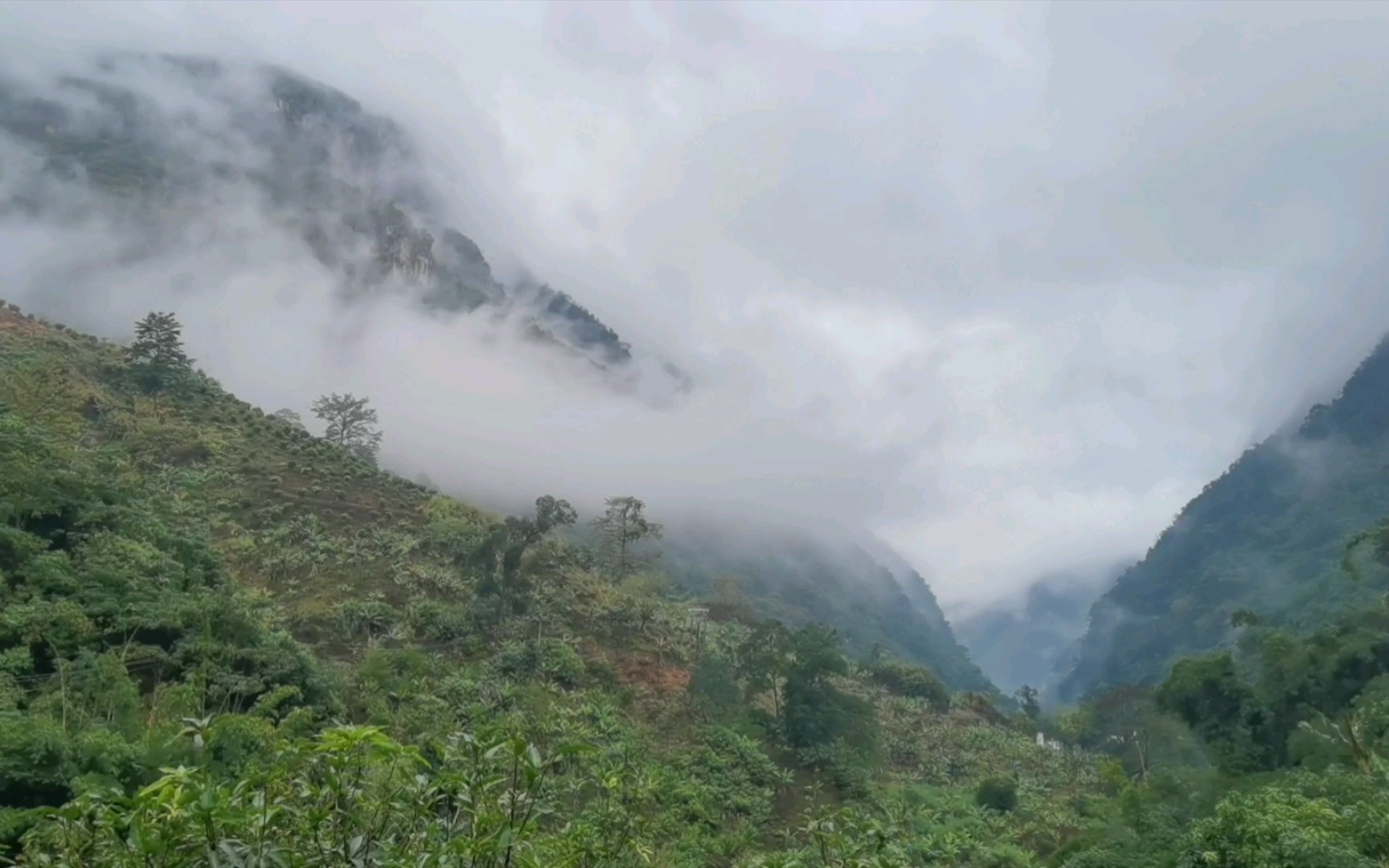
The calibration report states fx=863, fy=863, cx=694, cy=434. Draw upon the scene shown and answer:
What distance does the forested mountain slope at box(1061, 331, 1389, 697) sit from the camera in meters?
52.0

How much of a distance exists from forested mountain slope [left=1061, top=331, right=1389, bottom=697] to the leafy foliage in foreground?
26310 millimetres

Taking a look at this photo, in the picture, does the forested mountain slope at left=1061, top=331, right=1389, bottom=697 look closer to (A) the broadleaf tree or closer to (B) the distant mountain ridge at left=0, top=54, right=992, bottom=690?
(B) the distant mountain ridge at left=0, top=54, right=992, bottom=690

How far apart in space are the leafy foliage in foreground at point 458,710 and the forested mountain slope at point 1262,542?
26310mm

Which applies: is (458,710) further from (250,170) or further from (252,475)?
(250,170)

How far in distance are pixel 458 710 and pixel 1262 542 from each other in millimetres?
62974

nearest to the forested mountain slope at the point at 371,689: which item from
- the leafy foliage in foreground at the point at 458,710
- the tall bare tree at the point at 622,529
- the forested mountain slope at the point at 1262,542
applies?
the leafy foliage in foreground at the point at 458,710

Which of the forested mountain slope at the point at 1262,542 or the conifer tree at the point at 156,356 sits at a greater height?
the forested mountain slope at the point at 1262,542

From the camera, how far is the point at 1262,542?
200 feet

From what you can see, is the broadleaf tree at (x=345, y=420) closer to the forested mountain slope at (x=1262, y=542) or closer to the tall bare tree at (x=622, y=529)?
the tall bare tree at (x=622, y=529)

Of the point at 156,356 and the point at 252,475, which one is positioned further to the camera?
the point at 156,356

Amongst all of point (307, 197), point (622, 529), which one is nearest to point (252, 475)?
point (622, 529)

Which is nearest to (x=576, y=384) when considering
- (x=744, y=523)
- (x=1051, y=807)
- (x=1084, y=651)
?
(x=744, y=523)

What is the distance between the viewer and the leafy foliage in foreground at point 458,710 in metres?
2.52

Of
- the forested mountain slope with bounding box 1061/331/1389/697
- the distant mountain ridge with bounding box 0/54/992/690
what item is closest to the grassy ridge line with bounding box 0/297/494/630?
the distant mountain ridge with bounding box 0/54/992/690
